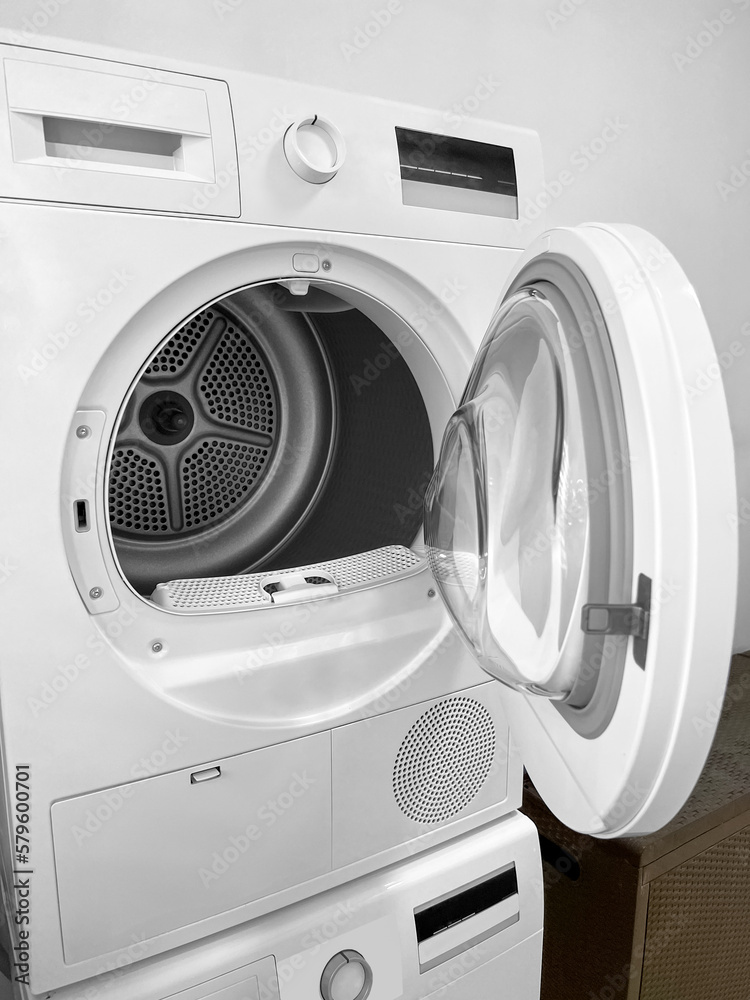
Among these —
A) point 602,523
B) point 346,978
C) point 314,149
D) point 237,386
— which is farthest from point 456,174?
point 346,978

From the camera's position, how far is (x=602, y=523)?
518mm

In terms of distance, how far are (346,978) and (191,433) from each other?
661 mm

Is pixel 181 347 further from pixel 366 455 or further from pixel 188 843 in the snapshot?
pixel 188 843

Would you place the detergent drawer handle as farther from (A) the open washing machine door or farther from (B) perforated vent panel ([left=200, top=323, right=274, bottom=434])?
(B) perforated vent panel ([left=200, top=323, right=274, bottom=434])

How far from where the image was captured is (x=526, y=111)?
4.82ft

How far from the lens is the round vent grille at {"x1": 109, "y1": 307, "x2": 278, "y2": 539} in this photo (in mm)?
820

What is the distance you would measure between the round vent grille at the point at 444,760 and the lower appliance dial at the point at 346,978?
166 millimetres

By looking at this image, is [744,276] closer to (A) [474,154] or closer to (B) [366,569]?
(A) [474,154]

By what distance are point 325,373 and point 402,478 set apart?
0.62 ft

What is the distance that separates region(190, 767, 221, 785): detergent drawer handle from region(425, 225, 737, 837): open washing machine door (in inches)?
11.4

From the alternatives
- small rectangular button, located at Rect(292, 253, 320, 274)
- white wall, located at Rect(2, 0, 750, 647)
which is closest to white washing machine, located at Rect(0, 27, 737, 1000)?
small rectangular button, located at Rect(292, 253, 320, 274)

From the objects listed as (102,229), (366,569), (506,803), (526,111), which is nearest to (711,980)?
(506,803)

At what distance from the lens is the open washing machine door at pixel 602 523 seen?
0.44m

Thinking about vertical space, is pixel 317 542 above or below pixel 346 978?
above
